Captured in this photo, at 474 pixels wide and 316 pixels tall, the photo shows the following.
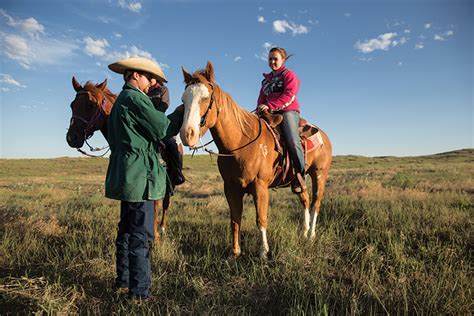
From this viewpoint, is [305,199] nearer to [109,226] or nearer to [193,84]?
[193,84]

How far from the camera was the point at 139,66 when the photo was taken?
3.07 metres

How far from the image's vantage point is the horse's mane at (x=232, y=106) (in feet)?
10.4

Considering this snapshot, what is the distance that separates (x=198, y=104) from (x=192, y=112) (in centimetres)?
14

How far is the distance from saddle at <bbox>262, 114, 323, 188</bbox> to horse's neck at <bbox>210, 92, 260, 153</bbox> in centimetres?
53

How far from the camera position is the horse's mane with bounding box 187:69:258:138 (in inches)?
125

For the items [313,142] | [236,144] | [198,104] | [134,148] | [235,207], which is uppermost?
[198,104]

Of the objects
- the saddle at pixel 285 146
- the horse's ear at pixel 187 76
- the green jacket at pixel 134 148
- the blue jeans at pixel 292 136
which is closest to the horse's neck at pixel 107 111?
the green jacket at pixel 134 148

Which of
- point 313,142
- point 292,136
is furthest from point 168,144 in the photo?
point 313,142

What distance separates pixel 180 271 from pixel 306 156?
3.03 m

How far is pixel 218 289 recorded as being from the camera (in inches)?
118

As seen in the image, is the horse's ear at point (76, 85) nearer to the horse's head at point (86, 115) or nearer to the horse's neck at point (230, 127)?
the horse's head at point (86, 115)

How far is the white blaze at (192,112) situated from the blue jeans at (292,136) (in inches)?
73.9

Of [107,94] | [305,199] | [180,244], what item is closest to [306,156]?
[305,199]

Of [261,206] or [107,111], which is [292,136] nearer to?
[261,206]
